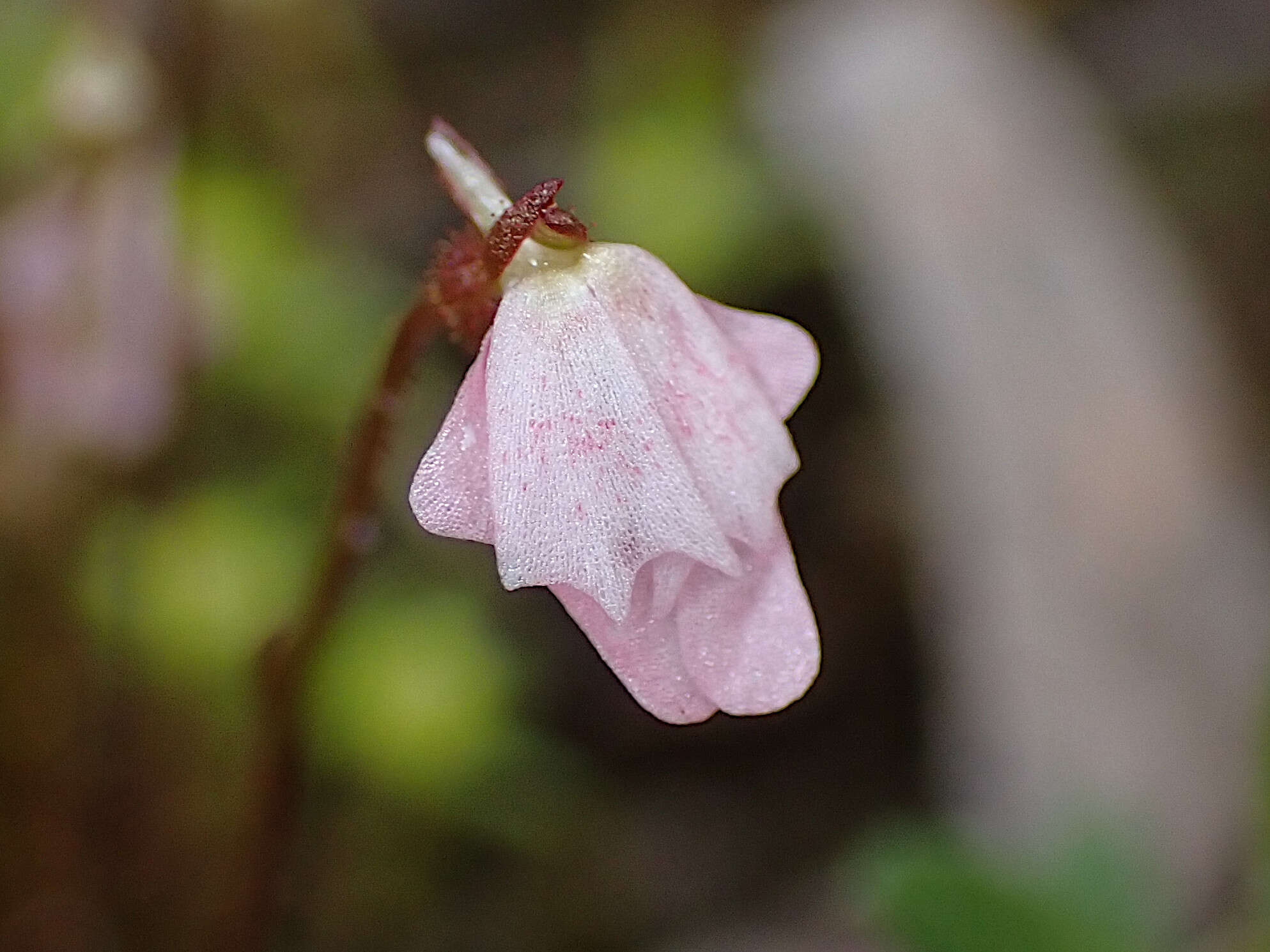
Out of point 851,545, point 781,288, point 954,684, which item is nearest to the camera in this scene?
point 954,684

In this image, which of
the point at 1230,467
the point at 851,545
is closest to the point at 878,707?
the point at 851,545

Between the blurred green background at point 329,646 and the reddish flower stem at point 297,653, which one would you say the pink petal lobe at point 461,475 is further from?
the blurred green background at point 329,646

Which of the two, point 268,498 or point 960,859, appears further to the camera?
point 268,498

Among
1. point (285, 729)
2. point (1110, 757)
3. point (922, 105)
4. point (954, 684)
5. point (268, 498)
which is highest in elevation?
point (922, 105)

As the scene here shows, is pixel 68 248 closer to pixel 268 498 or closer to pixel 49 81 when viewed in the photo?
pixel 49 81

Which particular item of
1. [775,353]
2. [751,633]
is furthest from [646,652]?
[775,353]

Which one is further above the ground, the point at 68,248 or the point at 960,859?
the point at 68,248

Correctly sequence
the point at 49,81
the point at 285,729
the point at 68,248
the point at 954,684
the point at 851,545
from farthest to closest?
the point at 851,545
the point at 954,684
the point at 68,248
the point at 49,81
the point at 285,729
